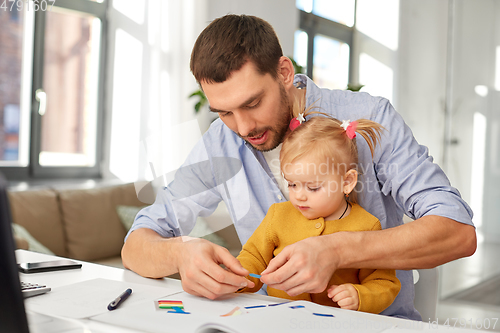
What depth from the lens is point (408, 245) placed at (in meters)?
0.95

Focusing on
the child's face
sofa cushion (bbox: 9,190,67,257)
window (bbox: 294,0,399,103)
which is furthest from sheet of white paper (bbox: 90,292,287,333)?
window (bbox: 294,0,399,103)

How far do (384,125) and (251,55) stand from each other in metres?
0.37

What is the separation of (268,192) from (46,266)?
59cm

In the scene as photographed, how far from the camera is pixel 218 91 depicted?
1172 millimetres

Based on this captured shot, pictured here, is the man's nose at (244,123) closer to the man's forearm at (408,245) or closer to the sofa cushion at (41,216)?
the man's forearm at (408,245)

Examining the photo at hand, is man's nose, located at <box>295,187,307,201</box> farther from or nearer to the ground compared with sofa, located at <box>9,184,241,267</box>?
farther from the ground

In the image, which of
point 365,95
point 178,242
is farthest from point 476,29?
point 178,242

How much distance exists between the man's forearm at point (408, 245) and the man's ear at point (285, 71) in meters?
0.51

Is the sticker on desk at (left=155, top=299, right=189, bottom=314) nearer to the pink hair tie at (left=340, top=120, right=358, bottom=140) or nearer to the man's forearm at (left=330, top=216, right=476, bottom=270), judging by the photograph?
the man's forearm at (left=330, top=216, right=476, bottom=270)

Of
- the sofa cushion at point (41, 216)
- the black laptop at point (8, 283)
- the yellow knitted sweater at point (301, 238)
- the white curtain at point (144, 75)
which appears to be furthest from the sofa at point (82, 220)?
the black laptop at point (8, 283)

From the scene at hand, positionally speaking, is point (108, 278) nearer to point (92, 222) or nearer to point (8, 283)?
point (8, 283)

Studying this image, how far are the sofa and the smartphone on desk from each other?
140 centimetres

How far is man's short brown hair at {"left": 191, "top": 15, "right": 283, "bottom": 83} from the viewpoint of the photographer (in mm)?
1148

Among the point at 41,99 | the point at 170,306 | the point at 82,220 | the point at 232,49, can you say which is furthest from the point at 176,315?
the point at 41,99
